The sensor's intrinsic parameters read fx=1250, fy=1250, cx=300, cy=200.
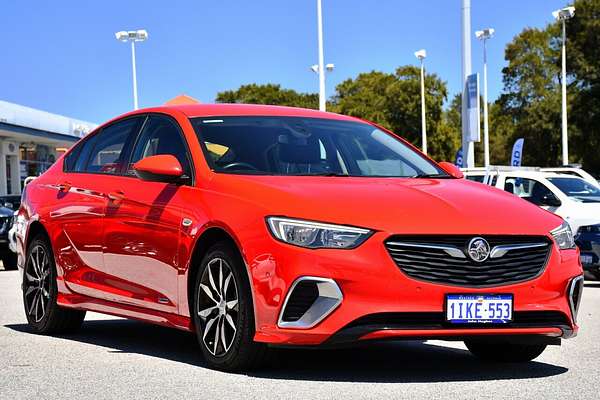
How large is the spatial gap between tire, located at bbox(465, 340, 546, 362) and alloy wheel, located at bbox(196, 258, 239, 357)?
1.69 meters

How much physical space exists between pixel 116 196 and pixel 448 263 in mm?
2839

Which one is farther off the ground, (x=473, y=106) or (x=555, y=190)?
(x=473, y=106)

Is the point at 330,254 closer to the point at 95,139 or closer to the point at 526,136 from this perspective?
the point at 95,139

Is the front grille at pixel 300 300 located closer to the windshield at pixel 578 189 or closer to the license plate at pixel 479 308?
the license plate at pixel 479 308

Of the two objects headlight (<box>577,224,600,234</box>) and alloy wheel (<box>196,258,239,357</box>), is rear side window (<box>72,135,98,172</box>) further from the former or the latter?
headlight (<box>577,224,600,234</box>)

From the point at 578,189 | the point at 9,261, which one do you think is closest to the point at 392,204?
the point at 578,189

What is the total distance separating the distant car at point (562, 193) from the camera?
19.0 meters

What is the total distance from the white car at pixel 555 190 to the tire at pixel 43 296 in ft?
36.9

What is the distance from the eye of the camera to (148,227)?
8125 mm

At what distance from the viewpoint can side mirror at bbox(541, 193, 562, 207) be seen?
19812 mm

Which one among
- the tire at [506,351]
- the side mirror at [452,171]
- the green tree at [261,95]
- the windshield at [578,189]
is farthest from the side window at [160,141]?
the green tree at [261,95]

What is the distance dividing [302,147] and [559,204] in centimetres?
1220

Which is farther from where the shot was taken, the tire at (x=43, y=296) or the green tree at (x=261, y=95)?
the green tree at (x=261, y=95)

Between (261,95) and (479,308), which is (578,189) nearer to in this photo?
(479,308)
